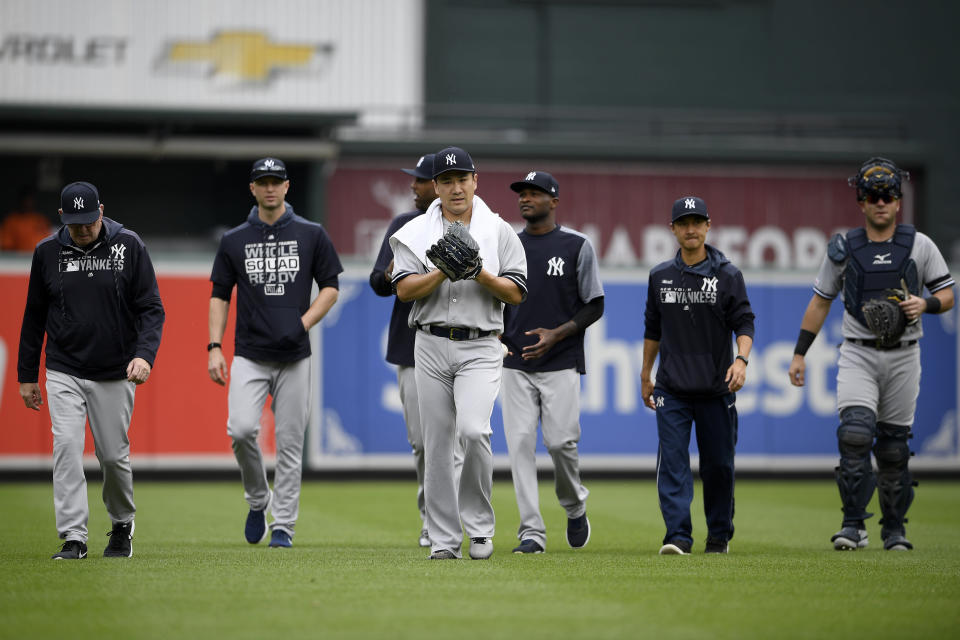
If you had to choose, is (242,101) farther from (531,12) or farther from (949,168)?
(949,168)

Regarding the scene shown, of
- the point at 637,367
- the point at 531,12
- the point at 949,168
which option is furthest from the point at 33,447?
the point at 949,168

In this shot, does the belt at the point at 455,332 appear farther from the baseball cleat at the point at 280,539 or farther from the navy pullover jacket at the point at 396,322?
the baseball cleat at the point at 280,539

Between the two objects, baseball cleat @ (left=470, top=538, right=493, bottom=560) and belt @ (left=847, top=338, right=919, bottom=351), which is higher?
belt @ (left=847, top=338, right=919, bottom=351)

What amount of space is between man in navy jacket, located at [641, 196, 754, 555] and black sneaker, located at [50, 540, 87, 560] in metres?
3.55

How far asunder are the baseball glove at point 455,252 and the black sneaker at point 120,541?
2.58 metres

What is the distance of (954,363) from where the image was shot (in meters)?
17.0

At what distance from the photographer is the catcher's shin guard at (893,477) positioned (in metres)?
9.15

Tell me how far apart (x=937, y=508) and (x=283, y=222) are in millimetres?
7235

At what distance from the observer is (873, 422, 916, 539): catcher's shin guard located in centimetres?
915

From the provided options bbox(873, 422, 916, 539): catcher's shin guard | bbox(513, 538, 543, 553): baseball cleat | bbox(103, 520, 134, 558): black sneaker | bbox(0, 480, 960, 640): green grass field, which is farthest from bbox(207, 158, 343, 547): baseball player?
bbox(873, 422, 916, 539): catcher's shin guard

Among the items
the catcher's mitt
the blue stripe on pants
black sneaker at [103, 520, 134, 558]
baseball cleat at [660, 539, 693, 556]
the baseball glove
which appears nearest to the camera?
the baseball glove

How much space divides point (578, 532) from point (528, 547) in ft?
1.85

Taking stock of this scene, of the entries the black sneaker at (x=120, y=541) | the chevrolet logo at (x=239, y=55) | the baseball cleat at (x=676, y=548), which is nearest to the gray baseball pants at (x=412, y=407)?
the baseball cleat at (x=676, y=548)

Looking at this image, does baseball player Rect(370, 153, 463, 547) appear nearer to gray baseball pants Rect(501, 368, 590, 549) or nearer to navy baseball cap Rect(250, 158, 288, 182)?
gray baseball pants Rect(501, 368, 590, 549)
